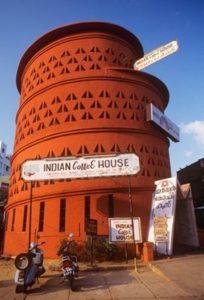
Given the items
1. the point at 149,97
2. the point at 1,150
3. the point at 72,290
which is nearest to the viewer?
the point at 72,290

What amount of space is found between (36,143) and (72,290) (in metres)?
14.5

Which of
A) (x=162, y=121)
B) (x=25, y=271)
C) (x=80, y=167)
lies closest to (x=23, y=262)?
(x=25, y=271)

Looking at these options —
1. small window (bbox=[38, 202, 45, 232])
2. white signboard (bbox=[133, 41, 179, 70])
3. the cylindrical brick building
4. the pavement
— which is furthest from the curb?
white signboard (bbox=[133, 41, 179, 70])

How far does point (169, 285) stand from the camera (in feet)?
30.7

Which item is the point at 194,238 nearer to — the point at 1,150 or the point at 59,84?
the point at 59,84

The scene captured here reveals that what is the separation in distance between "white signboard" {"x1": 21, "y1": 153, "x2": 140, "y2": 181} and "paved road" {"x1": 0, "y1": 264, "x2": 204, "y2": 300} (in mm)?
5644

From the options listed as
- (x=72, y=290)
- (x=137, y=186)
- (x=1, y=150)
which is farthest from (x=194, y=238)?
(x=1, y=150)

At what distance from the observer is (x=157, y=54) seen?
21.1 m

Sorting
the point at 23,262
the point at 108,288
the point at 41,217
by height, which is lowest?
the point at 108,288

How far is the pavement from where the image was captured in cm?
839

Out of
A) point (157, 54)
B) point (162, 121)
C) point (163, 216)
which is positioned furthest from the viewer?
point (162, 121)

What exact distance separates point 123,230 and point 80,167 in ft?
14.2

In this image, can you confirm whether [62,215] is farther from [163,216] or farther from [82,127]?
[163,216]

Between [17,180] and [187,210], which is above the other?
[17,180]
